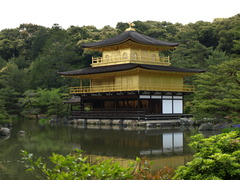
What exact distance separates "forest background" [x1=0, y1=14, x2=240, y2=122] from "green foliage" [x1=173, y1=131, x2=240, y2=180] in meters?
14.8

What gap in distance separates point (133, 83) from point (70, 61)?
27.9 m

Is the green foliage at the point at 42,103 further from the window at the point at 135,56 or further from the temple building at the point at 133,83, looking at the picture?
the window at the point at 135,56

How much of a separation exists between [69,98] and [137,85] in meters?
14.8

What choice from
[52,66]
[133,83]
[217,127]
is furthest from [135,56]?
[52,66]

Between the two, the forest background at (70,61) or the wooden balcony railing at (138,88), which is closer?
the forest background at (70,61)

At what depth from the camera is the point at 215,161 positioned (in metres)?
7.59

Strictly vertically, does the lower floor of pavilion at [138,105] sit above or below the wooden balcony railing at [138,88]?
→ below

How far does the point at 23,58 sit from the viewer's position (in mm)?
78125

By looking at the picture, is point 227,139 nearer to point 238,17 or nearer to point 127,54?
point 127,54

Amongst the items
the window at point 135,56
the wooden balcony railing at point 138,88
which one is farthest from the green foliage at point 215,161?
the window at point 135,56

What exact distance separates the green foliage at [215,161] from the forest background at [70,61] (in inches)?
584

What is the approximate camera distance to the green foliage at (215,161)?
745 cm

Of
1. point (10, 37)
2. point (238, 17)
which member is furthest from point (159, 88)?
point (10, 37)

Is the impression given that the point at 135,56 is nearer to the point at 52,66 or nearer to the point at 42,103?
the point at 42,103
